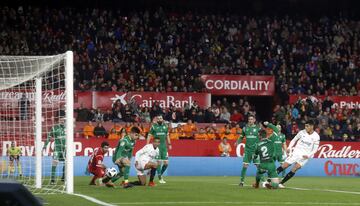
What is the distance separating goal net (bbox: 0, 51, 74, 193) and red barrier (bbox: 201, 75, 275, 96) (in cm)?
1135

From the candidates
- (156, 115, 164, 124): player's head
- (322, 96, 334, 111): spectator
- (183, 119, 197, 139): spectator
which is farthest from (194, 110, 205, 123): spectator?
(156, 115, 164, 124): player's head

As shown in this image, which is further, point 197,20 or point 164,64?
point 197,20

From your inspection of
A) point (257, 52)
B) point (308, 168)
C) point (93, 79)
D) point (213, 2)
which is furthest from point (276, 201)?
point (213, 2)

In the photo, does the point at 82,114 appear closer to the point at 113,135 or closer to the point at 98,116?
the point at 98,116

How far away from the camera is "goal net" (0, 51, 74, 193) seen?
16234mm

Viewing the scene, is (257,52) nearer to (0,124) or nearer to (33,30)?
(33,30)

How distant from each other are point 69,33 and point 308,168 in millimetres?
13319

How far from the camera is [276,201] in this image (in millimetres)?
13578

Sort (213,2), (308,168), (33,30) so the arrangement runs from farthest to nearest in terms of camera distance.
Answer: (213,2) < (33,30) < (308,168)

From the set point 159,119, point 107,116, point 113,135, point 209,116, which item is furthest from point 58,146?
point 209,116

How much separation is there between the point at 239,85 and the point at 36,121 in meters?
18.6

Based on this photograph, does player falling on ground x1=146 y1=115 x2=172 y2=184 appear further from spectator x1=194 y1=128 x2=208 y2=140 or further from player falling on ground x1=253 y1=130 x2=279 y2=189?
spectator x1=194 y1=128 x2=208 y2=140

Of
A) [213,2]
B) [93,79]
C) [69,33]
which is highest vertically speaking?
[213,2]

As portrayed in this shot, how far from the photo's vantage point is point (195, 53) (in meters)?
36.9
